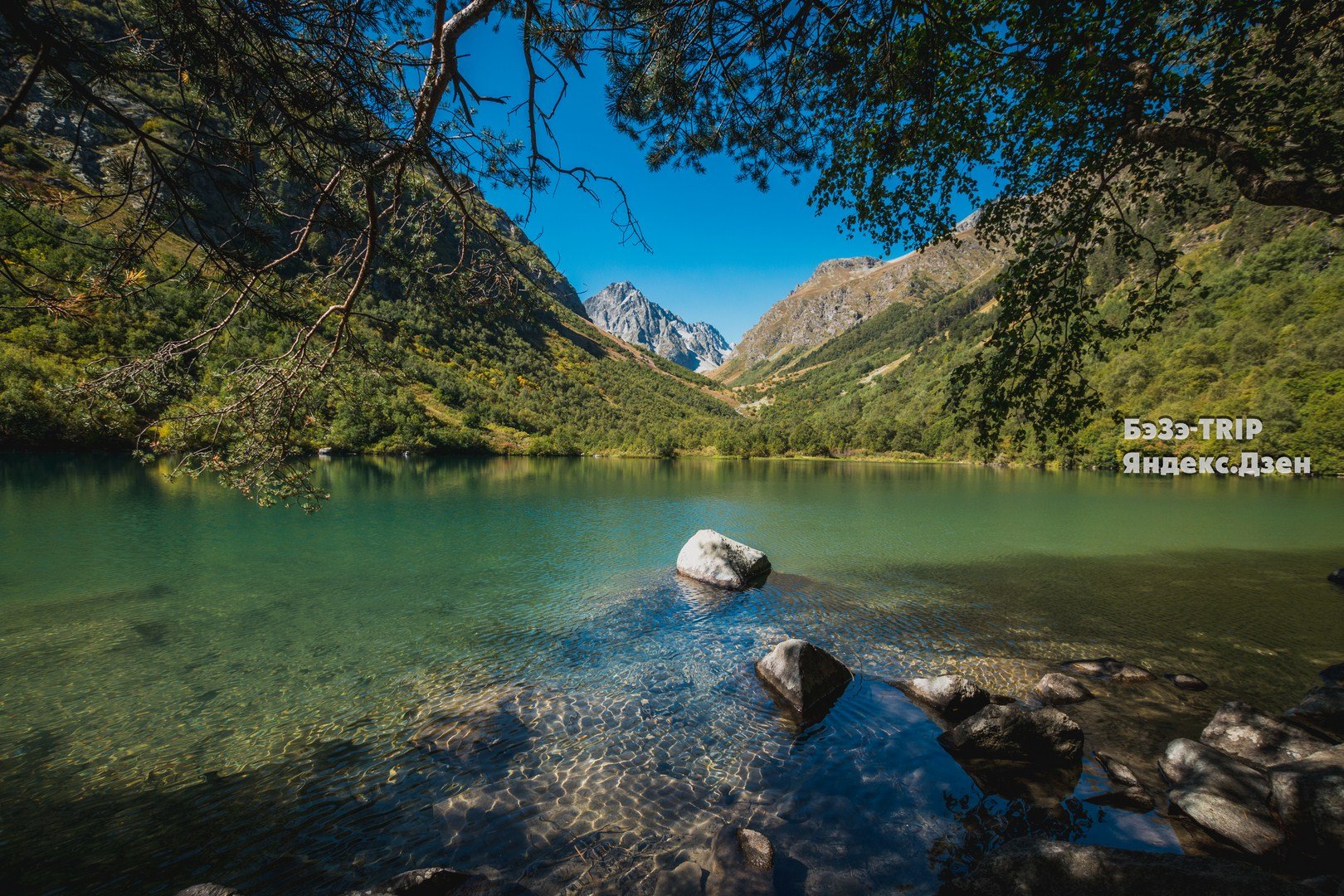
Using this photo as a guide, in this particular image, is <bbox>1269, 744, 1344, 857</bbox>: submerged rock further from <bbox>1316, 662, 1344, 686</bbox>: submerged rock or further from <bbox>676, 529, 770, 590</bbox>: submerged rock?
<bbox>676, 529, 770, 590</bbox>: submerged rock

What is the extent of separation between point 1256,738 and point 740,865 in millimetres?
7450

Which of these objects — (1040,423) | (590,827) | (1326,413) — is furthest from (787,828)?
(1326,413)

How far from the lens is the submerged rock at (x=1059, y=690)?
341 inches

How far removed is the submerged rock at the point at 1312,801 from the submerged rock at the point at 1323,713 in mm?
3205

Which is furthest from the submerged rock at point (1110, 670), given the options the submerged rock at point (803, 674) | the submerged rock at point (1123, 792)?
the submerged rock at point (803, 674)

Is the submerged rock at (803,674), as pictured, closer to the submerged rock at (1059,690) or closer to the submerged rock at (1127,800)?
the submerged rock at (1059,690)

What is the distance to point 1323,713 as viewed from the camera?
7660 mm

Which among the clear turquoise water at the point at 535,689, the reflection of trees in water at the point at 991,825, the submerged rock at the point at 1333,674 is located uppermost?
the submerged rock at the point at 1333,674

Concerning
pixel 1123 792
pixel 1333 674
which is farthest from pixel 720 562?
pixel 1333 674

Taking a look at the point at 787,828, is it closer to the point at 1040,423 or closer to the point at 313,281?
the point at 1040,423

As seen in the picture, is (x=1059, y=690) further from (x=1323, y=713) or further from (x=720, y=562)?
(x=720, y=562)

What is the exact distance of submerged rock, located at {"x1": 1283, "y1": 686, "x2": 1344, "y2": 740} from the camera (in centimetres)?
754

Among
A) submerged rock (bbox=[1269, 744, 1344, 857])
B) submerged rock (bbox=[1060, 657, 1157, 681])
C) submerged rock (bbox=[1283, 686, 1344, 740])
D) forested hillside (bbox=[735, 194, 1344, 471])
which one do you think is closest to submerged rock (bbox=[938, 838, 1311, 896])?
submerged rock (bbox=[1269, 744, 1344, 857])

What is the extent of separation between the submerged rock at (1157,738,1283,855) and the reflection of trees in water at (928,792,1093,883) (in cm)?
111
